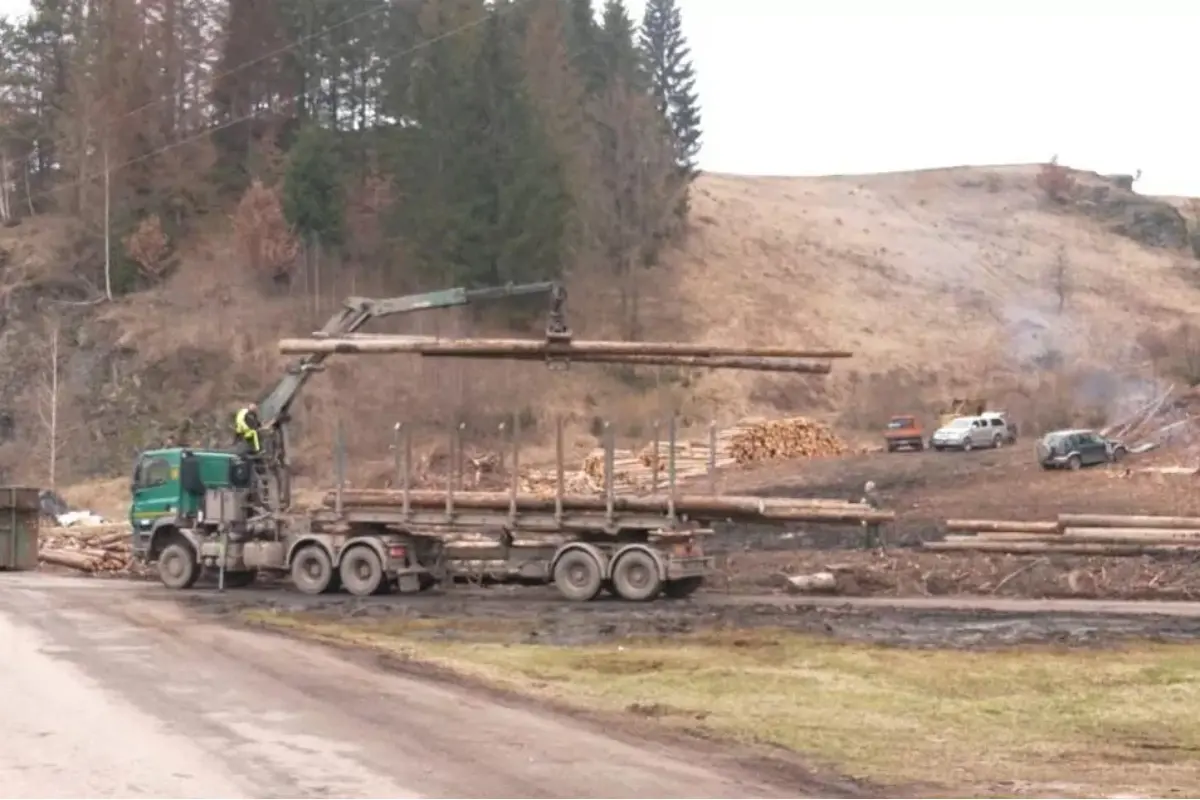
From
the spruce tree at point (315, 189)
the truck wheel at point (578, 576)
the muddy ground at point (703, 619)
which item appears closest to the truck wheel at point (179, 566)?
the muddy ground at point (703, 619)

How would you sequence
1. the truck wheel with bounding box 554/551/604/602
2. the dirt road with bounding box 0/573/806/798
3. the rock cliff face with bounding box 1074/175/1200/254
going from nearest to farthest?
the dirt road with bounding box 0/573/806/798, the truck wheel with bounding box 554/551/604/602, the rock cliff face with bounding box 1074/175/1200/254

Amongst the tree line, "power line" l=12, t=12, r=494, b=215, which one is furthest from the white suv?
"power line" l=12, t=12, r=494, b=215

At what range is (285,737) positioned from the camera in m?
13.2

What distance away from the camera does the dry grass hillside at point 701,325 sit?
5812 cm

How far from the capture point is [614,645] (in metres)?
20.9

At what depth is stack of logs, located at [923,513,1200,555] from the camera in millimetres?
30781

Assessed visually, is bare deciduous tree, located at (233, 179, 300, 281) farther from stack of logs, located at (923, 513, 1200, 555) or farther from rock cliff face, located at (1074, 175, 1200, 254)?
rock cliff face, located at (1074, 175, 1200, 254)

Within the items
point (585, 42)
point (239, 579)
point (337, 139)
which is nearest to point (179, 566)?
point (239, 579)

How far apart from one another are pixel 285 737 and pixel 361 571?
1562 cm

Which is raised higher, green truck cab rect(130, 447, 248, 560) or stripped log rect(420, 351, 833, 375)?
stripped log rect(420, 351, 833, 375)

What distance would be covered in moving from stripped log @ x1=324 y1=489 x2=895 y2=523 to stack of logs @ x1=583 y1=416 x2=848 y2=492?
18.7 m

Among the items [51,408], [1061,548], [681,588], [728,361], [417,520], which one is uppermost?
[51,408]

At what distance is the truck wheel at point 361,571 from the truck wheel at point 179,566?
3.53m

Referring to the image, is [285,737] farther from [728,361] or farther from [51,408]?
[51,408]
